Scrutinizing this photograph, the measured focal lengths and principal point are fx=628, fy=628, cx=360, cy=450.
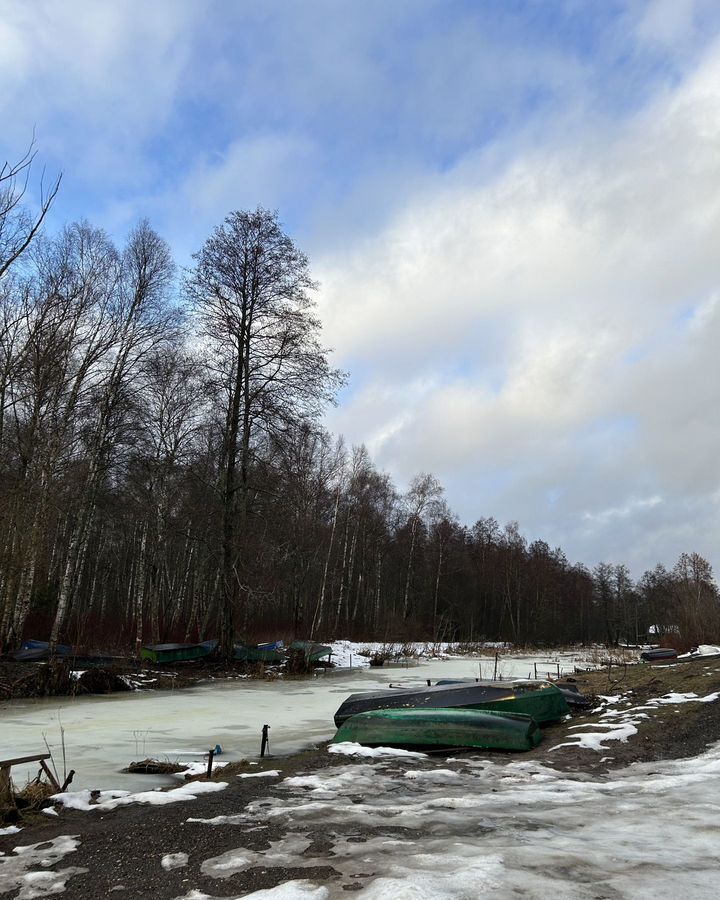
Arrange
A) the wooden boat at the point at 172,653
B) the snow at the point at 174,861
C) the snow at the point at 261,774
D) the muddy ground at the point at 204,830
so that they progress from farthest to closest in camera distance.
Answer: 1. the wooden boat at the point at 172,653
2. the snow at the point at 261,774
3. the snow at the point at 174,861
4. the muddy ground at the point at 204,830

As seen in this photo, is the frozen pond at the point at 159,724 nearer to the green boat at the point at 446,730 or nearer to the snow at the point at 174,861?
the green boat at the point at 446,730

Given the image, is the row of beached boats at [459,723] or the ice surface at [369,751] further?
the row of beached boats at [459,723]

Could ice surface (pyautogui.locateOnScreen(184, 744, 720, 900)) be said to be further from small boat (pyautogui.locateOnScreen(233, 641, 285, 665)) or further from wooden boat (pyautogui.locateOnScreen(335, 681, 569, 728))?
small boat (pyautogui.locateOnScreen(233, 641, 285, 665))

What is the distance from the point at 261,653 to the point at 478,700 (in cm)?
1402

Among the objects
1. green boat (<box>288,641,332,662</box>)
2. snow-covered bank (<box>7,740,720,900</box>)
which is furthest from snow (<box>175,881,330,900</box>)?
green boat (<box>288,641,332,662</box>)

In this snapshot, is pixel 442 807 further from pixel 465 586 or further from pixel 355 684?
pixel 465 586

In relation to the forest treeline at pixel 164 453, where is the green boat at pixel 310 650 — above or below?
below

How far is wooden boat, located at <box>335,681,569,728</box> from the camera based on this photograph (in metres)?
10.4

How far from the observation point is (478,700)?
10438mm

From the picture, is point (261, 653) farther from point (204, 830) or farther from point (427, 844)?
point (427, 844)

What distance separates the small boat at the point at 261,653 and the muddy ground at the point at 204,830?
13646 millimetres

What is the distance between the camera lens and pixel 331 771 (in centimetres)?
736

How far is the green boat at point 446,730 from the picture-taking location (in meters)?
8.77

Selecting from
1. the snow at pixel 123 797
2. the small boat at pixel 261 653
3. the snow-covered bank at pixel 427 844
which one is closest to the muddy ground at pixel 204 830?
the snow-covered bank at pixel 427 844
